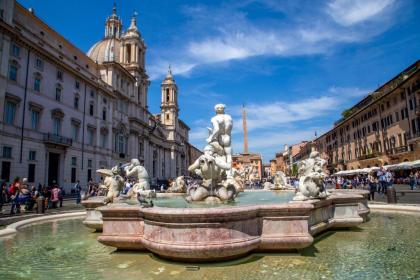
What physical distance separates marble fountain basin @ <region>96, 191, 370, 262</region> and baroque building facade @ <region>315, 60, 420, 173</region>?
23346 mm

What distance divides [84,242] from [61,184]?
90.6ft

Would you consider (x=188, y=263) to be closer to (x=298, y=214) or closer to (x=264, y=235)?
(x=264, y=235)

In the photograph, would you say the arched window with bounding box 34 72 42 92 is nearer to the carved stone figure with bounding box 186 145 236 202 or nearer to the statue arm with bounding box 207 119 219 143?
the statue arm with bounding box 207 119 219 143

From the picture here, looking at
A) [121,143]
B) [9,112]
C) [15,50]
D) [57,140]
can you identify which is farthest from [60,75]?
[121,143]

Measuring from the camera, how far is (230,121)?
9836 mm

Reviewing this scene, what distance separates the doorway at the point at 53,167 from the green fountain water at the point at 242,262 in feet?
85.2

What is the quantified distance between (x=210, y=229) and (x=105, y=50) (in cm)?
5279

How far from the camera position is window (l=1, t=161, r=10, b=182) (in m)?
23.4

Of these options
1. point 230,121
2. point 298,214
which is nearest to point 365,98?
point 230,121

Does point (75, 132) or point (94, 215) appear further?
point (75, 132)

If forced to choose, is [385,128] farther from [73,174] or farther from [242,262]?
[242,262]

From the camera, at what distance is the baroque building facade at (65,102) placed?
24.7 m

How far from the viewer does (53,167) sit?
30.3 metres

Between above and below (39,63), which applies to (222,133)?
below
